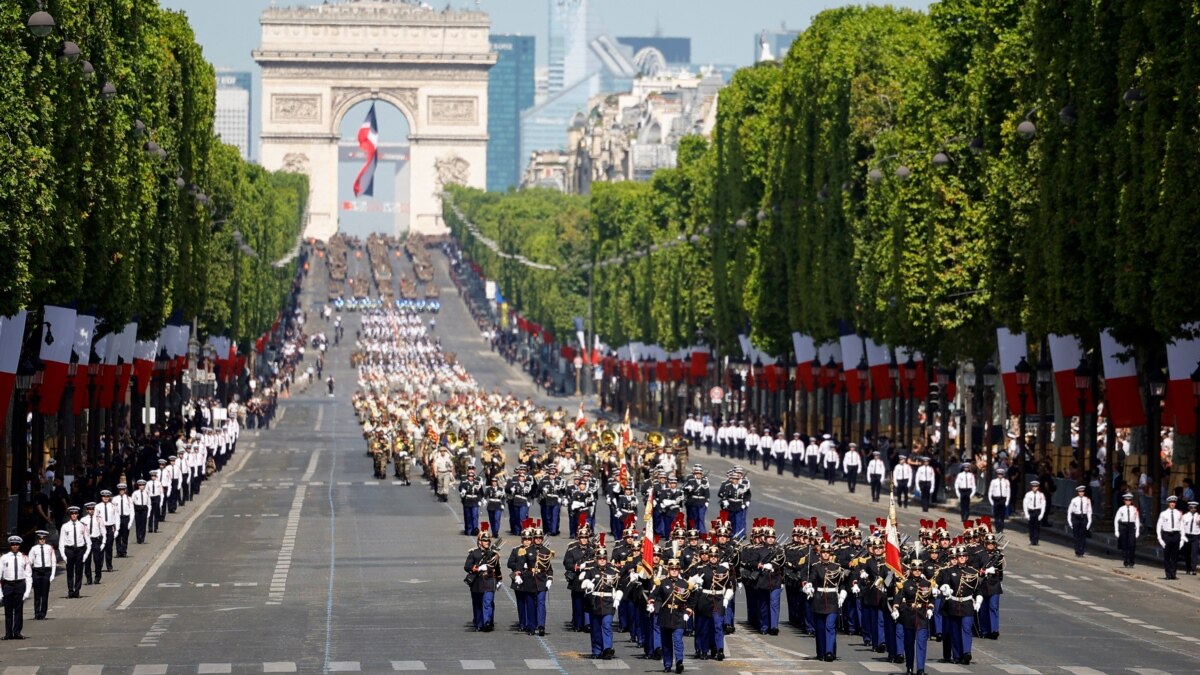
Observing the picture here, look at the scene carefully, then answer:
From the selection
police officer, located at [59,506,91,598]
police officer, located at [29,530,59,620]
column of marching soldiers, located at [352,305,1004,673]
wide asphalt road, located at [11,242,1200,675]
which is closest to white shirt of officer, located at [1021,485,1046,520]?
wide asphalt road, located at [11,242,1200,675]

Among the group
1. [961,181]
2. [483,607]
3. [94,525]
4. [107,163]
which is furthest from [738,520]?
[483,607]

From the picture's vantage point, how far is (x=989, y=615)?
130 feet

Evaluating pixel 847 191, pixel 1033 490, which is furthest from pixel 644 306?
pixel 1033 490

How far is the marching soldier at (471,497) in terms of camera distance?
60.7 metres

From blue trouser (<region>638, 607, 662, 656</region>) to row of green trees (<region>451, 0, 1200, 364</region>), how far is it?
731 inches

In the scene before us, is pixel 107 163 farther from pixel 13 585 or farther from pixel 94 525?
pixel 13 585

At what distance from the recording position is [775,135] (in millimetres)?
109125

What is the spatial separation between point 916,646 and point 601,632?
4.73 metres

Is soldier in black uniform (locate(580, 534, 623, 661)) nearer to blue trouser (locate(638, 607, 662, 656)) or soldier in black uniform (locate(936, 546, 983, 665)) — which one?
blue trouser (locate(638, 607, 662, 656))

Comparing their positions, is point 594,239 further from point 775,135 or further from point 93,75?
point 93,75

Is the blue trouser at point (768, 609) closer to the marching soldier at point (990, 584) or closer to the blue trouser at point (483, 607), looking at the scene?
the marching soldier at point (990, 584)

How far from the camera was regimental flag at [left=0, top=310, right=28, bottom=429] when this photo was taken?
50200mm

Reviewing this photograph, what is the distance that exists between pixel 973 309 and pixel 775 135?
3593 centimetres

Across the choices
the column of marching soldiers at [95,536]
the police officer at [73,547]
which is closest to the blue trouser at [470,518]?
the column of marching soldiers at [95,536]
